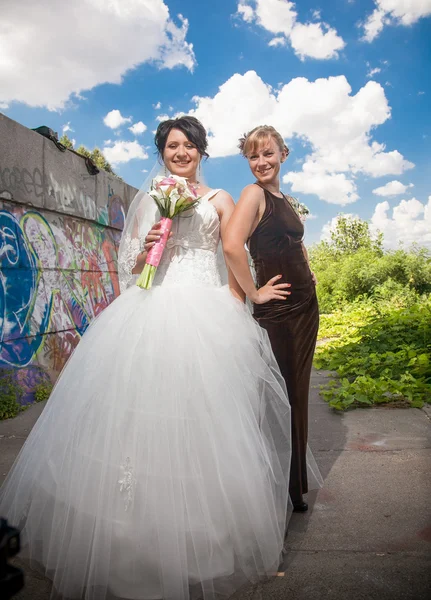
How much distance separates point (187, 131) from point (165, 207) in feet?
2.04

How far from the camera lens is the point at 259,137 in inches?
104

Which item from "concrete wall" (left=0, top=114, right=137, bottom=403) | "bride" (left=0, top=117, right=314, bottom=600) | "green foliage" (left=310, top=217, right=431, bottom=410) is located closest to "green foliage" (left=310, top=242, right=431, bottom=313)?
"green foliage" (left=310, top=217, right=431, bottom=410)

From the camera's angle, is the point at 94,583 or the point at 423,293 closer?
the point at 94,583

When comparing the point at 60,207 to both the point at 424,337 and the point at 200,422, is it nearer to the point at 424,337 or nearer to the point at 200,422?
the point at 200,422

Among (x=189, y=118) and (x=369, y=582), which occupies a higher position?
(x=189, y=118)

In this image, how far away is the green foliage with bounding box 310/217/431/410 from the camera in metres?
5.04

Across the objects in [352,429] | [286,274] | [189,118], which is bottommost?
[352,429]

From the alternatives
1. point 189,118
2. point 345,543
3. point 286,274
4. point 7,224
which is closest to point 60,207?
point 7,224

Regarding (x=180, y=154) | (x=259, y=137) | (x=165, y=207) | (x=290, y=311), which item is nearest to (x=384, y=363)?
(x=290, y=311)

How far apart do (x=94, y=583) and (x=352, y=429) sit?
2918 millimetres

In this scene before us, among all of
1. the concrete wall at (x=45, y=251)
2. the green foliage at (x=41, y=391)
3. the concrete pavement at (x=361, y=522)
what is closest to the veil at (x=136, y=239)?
the concrete pavement at (x=361, y=522)

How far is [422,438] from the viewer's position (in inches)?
150

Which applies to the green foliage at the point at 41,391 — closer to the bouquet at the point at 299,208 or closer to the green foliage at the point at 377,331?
the green foliage at the point at 377,331

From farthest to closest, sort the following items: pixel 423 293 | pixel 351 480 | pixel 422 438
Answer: pixel 423 293 → pixel 422 438 → pixel 351 480
